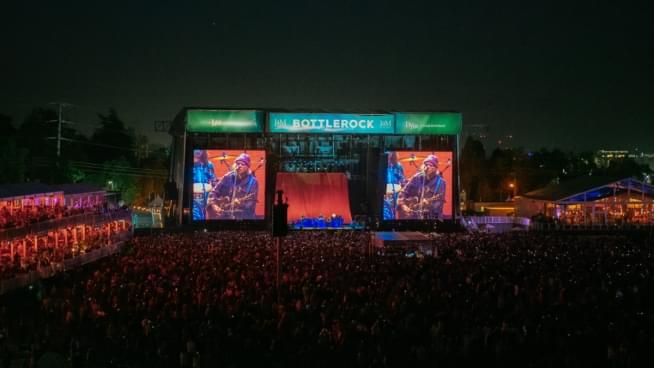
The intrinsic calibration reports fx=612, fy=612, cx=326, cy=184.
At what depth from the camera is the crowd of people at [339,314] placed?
28.6 ft

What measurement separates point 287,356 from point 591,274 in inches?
364

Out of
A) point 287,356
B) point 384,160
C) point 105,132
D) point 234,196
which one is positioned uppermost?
point 105,132

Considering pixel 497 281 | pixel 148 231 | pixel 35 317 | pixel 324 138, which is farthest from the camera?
pixel 324 138

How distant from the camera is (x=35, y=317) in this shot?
11.0 metres

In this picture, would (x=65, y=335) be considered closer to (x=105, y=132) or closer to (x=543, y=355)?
(x=543, y=355)

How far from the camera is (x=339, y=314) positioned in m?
10.6

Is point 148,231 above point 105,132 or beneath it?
beneath

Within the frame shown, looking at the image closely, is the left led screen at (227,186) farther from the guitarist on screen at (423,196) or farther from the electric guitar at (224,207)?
the guitarist on screen at (423,196)

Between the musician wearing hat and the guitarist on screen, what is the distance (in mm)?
8189

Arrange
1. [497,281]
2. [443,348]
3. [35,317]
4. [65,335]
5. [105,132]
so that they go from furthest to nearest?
[105,132] → [497,281] → [35,317] → [65,335] → [443,348]

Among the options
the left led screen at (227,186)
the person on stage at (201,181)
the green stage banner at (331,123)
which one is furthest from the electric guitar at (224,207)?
the green stage banner at (331,123)

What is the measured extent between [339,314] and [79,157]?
137 ft

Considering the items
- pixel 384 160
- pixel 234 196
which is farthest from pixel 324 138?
pixel 234 196

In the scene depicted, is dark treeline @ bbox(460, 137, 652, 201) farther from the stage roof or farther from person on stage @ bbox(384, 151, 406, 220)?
person on stage @ bbox(384, 151, 406, 220)
